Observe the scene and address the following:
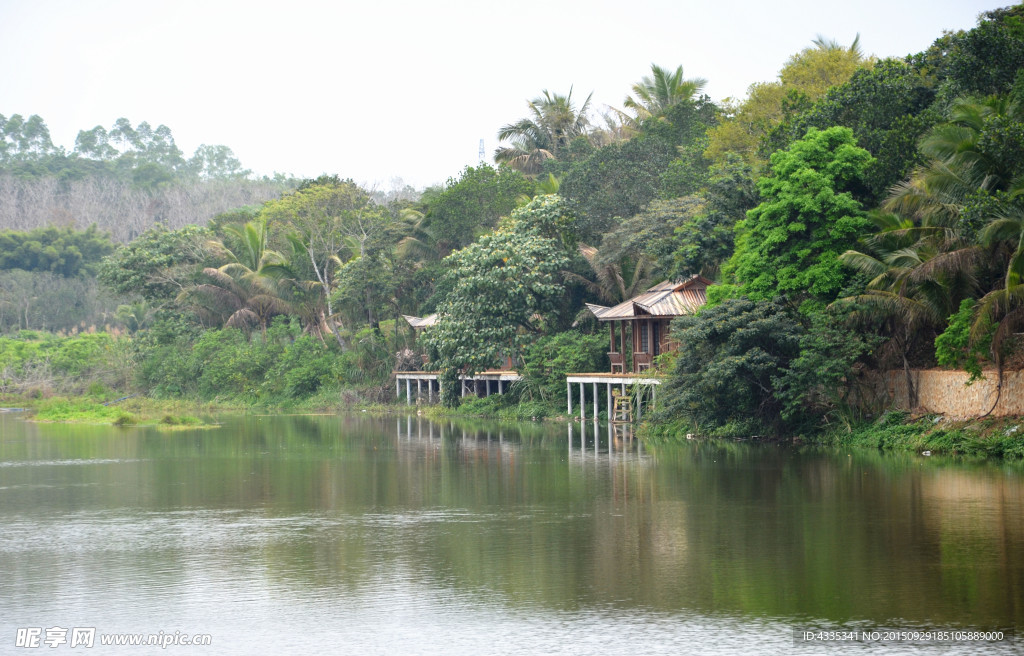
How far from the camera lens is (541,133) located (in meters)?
55.8

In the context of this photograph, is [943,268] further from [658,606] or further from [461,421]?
[461,421]

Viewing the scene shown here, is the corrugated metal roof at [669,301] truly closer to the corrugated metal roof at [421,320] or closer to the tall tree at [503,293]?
the tall tree at [503,293]

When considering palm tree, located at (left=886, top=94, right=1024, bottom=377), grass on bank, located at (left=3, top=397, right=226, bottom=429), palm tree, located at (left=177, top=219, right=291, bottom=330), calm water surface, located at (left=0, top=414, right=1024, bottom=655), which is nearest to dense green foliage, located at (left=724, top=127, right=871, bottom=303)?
palm tree, located at (left=886, top=94, right=1024, bottom=377)

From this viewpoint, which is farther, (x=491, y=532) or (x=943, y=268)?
(x=943, y=268)

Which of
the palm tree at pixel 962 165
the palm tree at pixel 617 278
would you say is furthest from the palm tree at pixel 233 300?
the palm tree at pixel 962 165

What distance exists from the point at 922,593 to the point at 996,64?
56.3ft

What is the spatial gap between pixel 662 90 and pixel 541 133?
8.51 metres

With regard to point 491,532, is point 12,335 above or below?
above

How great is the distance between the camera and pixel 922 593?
10.7 metres

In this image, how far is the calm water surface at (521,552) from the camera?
391 inches

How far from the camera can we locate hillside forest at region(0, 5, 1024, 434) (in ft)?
74.4

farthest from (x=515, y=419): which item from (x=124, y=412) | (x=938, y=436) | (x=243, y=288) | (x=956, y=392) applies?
(x=243, y=288)

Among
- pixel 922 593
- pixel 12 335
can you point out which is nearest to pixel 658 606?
pixel 922 593

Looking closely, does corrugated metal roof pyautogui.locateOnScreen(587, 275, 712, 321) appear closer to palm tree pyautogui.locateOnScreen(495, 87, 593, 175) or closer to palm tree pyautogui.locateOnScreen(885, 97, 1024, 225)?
palm tree pyautogui.locateOnScreen(885, 97, 1024, 225)
